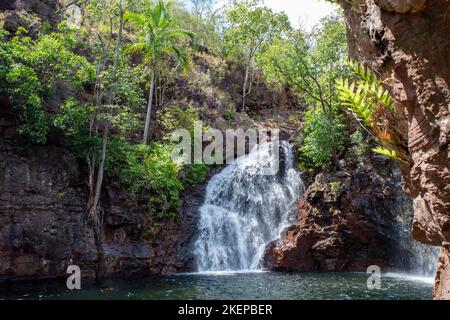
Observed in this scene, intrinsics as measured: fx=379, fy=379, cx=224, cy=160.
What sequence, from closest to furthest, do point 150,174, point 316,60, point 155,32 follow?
point 150,174 → point 155,32 → point 316,60

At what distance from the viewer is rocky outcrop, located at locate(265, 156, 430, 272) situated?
19.0 metres

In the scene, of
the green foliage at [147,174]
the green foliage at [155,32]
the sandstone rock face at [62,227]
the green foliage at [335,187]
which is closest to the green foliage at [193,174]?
the green foliage at [147,174]

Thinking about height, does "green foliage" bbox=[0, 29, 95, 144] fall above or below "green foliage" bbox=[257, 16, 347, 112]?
below

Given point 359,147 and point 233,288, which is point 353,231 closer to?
point 359,147

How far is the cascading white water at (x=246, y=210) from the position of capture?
61.6 feet

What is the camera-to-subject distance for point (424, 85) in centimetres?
383

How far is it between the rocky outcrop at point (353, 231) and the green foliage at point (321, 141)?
2304 mm

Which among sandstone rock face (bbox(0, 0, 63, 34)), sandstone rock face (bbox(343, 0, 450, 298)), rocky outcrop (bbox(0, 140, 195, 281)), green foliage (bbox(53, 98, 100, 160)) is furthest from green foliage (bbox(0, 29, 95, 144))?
sandstone rock face (bbox(343, 0, 450, 298))

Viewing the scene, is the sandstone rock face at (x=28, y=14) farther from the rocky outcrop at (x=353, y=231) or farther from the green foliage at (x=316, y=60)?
the rocky outcrop at (x=353, y=231)

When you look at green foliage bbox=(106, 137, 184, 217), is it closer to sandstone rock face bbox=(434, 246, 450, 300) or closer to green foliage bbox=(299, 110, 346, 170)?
green foliage bbox=(299, 110, 346, 170)

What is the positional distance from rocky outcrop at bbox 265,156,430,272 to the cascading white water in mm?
920

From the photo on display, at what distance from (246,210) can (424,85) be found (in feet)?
56.9

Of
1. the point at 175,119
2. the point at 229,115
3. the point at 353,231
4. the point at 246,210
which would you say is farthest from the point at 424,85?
the point at 229,115

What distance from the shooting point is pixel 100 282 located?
14508 mm
